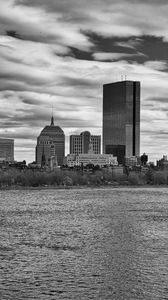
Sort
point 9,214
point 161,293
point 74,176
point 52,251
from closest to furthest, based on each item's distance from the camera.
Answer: point 161,293
point 52,251
point 9,214
point 74,176

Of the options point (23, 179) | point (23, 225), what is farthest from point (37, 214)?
point (23, 179)

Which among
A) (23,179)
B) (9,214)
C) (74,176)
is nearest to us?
(9,214)

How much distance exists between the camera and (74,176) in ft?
638

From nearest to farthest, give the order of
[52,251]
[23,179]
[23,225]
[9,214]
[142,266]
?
[142,266] < [52,251] < [23,225] < [9,214] < [23,179]

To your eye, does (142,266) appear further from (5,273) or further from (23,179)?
(23,179)

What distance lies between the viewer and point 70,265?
34.0 metres

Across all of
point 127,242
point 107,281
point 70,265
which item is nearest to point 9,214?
point 127,242

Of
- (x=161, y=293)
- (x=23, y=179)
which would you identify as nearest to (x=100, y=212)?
(x=161, y=293)

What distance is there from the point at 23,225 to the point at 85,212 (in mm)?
19946

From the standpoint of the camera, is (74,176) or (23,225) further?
(74,176)

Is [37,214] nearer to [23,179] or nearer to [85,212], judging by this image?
[85,212]

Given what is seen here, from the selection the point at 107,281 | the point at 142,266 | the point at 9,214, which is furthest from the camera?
the point at 9,214

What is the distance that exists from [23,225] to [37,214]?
15673 mm

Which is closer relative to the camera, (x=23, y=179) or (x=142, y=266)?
(x=142, y=266)
